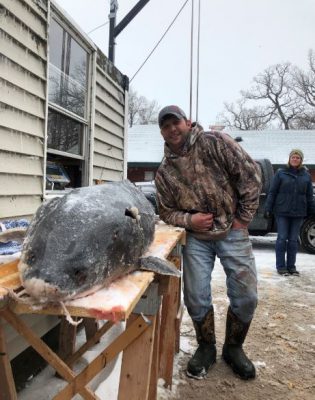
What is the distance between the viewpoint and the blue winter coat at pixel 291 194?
657 cm

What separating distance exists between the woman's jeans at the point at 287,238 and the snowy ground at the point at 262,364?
1.20 m

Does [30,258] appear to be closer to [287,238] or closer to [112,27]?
[112,27]

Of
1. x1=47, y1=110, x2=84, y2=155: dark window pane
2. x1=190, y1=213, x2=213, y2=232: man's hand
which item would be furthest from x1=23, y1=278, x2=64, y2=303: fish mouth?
x1=47, y1=110, x2=84, y2=155: dark window pane

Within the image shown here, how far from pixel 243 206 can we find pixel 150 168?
16845mm

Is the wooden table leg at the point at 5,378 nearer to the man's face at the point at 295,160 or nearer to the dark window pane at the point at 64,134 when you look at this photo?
the dark window pane at the point at 64,134

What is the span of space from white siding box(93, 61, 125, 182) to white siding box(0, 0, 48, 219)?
1430 mm

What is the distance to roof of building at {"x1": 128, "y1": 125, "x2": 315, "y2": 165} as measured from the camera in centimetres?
1977

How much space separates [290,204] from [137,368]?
519 centimetres

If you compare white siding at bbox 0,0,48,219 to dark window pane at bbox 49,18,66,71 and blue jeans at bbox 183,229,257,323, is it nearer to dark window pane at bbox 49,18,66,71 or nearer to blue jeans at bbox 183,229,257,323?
dark window pane at bbox 49,18,66,71

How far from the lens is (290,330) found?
4.12 m

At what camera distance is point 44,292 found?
1.50 metres

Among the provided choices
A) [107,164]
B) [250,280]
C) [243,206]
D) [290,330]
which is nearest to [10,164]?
[243,206]

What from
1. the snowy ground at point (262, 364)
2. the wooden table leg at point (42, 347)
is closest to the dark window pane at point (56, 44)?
the snowy ground at point (262, 364)

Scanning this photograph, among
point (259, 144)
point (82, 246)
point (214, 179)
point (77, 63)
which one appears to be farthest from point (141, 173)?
point (82, 246)
